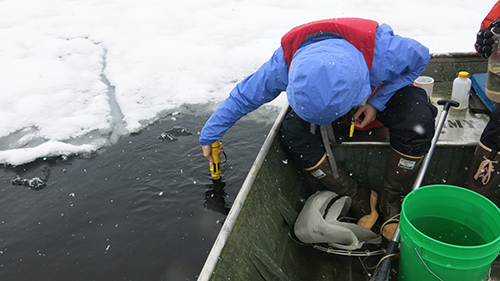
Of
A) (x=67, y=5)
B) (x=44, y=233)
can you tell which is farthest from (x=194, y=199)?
(x=67, y=5)

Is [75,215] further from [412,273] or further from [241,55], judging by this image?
[241,55]

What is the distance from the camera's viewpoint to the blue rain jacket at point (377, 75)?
6.65 ft

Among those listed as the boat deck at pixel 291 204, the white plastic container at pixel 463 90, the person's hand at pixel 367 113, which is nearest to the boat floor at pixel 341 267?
the boat deck at pixel 291 204

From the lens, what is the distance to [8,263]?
2.90 metres

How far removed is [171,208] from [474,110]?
2839mm

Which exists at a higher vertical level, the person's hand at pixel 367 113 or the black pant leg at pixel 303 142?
the person's hand at pixel 367 113

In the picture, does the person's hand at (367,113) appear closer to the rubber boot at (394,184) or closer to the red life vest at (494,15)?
the rubber boot at (394,184)

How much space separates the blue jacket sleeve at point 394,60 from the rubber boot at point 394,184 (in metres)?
0.45

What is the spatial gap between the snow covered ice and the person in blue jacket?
274 centimetres

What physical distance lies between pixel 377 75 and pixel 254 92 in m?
0.74

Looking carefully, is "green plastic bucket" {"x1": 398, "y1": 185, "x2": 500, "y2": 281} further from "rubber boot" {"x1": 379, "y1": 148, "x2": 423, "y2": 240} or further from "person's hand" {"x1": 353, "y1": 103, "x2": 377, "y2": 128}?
"person's hand" {"x1": 353, "y1": 103, "x2": 377, "y2": 128}

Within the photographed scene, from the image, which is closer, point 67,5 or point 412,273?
point 412,273

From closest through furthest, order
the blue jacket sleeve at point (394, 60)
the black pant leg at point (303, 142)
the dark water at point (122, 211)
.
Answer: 1. the blue jacket sleeve at point (394, 60)
2. the black pant leg at point (303, 142)
3. the dark water at point (122, 211)

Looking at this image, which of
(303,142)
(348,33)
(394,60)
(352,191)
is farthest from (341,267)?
(348,33)
